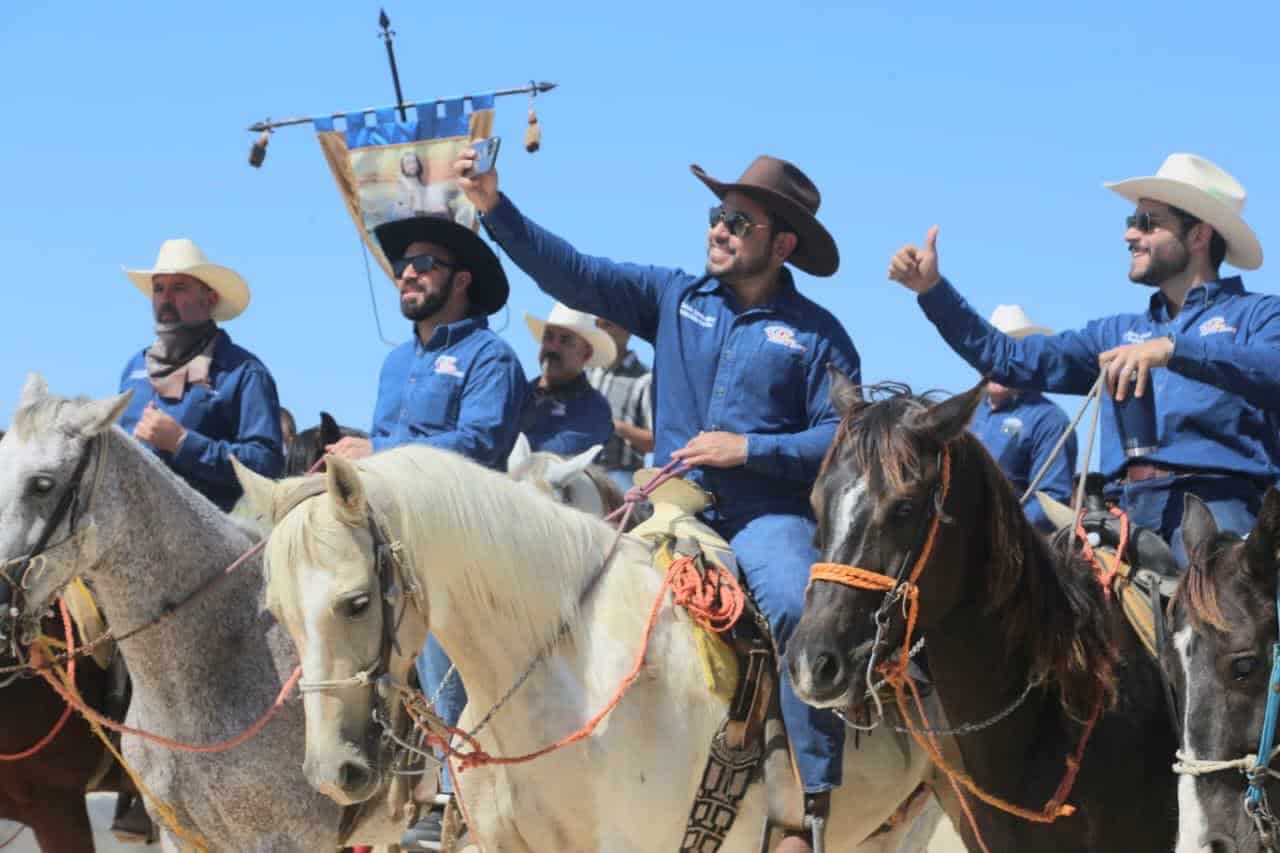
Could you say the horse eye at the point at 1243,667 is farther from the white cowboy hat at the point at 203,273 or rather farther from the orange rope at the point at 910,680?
the white cowboy hat at the point at 203,273

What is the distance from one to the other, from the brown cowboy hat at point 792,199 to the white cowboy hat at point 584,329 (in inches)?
183

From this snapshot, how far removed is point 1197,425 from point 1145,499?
1.23ft

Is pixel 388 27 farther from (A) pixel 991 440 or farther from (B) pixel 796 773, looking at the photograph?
(B) pixel 796 773

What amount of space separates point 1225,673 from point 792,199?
2.68 metres

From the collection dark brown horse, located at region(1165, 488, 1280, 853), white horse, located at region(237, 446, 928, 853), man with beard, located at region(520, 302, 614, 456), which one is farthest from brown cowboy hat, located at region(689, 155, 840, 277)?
man with beard, located at region(520, 302, 614, 456)

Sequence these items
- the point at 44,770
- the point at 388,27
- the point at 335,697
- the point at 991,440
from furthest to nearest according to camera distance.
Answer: the point at 388,27 → the point at 991,440 → the point at 44,770 → the point at 335,697

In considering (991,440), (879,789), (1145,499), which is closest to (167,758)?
(879,789)

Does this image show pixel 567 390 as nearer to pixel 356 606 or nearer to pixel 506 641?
pixel 506 641

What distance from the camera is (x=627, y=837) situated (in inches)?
225

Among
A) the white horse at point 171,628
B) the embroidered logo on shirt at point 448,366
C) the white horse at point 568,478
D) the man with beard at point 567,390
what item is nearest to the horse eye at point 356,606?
the white horse at point 171,628

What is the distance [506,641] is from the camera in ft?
18.5

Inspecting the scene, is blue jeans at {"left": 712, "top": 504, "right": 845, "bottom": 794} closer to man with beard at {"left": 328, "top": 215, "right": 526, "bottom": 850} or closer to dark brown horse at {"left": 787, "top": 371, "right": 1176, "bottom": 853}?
dark brown horse at {"left": 787, "top": 371, "right": 1176, "bottom": 853}

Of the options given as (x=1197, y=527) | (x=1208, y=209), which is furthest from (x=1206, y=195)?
(x=1197, y=527)

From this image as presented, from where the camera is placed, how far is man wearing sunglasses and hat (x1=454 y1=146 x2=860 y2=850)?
6.28 m
